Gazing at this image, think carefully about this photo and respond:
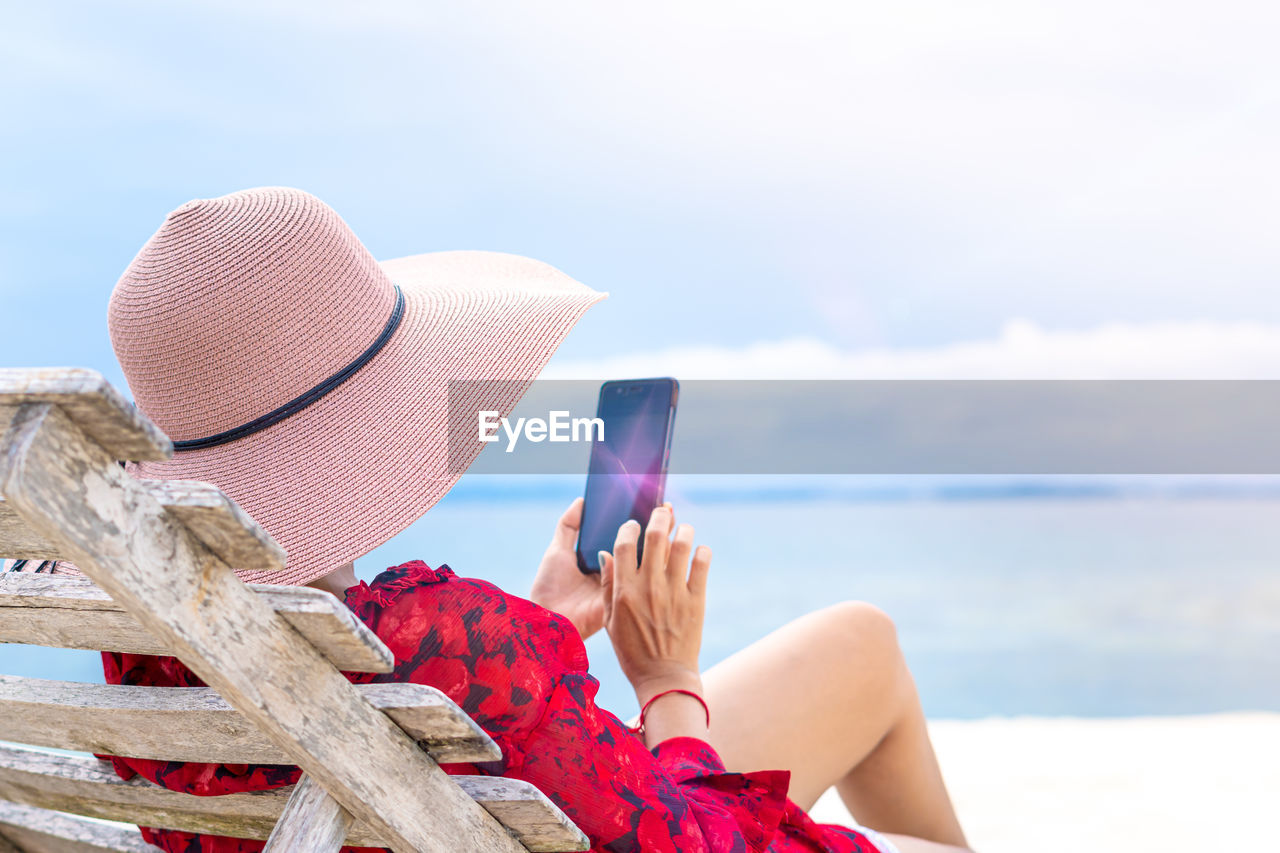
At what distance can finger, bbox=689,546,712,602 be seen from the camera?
1.18 meters

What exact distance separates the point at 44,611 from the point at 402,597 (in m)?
0.23

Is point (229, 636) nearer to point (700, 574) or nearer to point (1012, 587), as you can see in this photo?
point (700, 574)

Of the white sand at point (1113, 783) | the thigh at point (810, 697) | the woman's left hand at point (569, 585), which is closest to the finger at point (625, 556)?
the woman's left hand at point (569, 585)

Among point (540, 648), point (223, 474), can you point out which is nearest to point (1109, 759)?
point (540, 648)

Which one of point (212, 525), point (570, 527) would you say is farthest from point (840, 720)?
point (212, 525)

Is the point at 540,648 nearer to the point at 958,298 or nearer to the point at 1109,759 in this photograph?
the point at 1109,759

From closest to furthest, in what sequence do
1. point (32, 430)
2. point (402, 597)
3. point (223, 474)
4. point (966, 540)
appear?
1. point (32, 430)
2. point (402, 597)
3. point (223, 474)
4. point (966, 540)

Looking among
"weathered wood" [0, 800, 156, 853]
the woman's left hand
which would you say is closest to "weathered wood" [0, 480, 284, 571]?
"weathered wood" [0, 800, 156, 853]

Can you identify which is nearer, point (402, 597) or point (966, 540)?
point (402, 597)

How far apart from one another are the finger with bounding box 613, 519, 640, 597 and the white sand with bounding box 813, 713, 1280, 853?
1.04 metres

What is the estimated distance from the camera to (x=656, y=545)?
3.77 ft

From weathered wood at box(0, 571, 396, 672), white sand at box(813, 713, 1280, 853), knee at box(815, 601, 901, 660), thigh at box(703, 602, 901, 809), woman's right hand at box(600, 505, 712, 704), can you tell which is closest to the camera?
weathered wood at box(0, 571, 396, 672)

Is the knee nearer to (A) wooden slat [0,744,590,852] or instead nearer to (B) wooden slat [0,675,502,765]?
(A) wooden slat [0,744,590,852]

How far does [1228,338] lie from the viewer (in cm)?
1061
